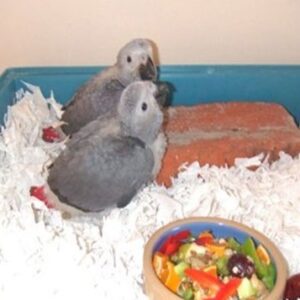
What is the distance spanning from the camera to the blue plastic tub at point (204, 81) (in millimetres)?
1295

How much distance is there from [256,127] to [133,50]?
1.06 feet

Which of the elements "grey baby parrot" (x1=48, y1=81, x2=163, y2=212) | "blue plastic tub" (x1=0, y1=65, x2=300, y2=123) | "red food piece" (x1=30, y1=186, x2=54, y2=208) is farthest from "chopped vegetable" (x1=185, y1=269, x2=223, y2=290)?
"blue plastic tub" (x1=0, y1=65, x2=300, y2=123)

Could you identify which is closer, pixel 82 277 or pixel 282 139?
pixel 82 277


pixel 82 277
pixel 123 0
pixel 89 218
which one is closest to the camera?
pixel 82 277

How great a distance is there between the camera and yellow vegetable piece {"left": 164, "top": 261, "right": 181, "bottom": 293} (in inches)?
28.6

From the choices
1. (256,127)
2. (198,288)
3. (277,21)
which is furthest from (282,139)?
(198,288)

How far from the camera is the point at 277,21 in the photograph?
1.32m

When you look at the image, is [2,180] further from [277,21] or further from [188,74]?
[277,21]

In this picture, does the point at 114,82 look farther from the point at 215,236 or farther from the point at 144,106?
the point at 215,236

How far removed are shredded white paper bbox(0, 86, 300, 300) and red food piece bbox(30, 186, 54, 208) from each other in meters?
0.01

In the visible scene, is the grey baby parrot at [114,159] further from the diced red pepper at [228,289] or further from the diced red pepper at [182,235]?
the diced red pepper at [228,289]

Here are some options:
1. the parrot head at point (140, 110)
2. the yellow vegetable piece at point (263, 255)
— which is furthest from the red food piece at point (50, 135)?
the yellow vegetable piece at point (263, 255)

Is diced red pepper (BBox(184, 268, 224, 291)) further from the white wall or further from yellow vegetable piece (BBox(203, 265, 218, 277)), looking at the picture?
the white wall

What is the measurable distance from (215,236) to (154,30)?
2.16 feet
